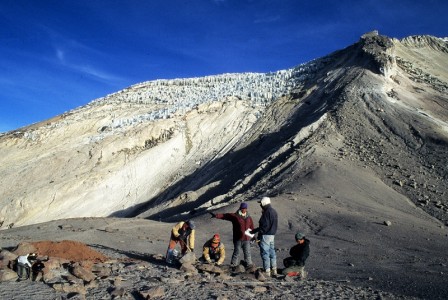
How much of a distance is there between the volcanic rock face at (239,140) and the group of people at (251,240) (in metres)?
10.3

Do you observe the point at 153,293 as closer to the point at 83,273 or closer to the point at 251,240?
the point at 83,273

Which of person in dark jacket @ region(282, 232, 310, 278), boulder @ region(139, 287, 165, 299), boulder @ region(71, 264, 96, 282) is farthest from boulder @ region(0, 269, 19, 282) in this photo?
person in dark jacket @ region(282, 232, 310, 278)

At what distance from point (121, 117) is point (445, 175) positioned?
1185 inches

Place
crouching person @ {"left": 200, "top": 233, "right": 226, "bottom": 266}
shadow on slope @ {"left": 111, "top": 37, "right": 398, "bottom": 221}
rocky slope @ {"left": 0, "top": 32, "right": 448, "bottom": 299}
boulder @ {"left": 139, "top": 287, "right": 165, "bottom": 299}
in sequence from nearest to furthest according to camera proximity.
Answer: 1. boulder @ {"left": 139, "top": 287, "right": 165, "bottom": 299}
2. crouching person @ {"left": 200, "top": 233, "right": 226, "bottom": 266}
3. rocky slope @ {"left": 0, "top": 32, "right": 448, "bottom": 299}
4. shadow on slope @ {"left": 111, "top": 37, "right": 398, "bottom": 221}

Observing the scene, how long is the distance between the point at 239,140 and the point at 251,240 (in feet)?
84.7

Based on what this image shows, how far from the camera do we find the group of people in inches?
318

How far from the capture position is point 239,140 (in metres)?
34.4

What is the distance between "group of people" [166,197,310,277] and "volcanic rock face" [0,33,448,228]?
10348 millimetres

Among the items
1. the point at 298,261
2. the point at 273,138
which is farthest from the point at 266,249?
the point at 273,138

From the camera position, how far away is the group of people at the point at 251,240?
8070 millimetres

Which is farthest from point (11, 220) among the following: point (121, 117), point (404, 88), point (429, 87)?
point (429, 87)

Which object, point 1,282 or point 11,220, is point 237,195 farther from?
point 11,220

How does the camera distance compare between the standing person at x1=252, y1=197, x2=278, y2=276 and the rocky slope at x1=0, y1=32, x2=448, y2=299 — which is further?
the rocky slope at x1=0, y1=32, x2=448, y2=299

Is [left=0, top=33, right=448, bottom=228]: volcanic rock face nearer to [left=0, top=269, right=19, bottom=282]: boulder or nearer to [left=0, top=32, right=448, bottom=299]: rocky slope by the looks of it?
[left=0, top=32, right=448, bottom=299]: rocky slope
